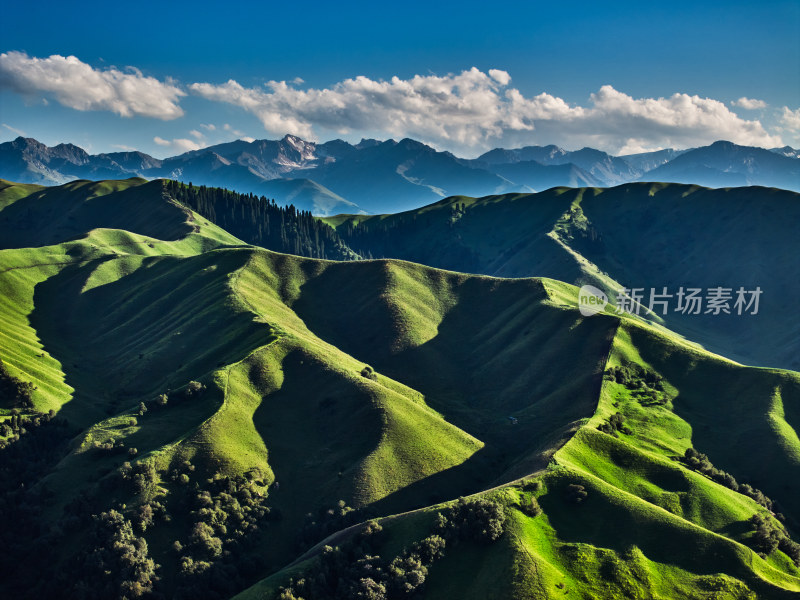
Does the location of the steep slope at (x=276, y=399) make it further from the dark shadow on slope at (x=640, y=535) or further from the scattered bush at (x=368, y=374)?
the dark shadow on slope at (x=640, y=535)

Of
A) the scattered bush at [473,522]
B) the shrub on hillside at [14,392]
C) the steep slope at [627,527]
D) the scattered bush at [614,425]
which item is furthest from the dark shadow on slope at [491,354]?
the shrub on hillside at [14,392]

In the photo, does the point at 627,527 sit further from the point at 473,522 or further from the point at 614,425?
the point at 614,425

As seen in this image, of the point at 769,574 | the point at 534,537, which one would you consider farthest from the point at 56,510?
the point at 769,574

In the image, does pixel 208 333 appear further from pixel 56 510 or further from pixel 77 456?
pixel 56 510

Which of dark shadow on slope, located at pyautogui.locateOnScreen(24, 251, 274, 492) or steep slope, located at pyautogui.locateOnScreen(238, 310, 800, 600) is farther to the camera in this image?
dark shadow on slope, located at pyautogui.locateOnScreen(24, 251, 274, 492)

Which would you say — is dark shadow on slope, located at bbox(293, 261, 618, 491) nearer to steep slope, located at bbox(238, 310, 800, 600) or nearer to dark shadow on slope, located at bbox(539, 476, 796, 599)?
steep slope, located at bbox(238, 310, 800, 600)

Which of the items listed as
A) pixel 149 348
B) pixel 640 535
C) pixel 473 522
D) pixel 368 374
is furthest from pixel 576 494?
pixel 149 348

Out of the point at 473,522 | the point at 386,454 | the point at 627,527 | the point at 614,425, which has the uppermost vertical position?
the point at 614,425

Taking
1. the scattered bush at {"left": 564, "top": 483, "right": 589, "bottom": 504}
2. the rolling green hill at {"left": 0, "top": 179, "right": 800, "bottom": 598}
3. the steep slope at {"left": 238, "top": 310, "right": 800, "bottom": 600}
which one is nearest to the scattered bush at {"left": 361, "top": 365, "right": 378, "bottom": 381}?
the rolling green hill at {"left": 0, "top": 179, "right": 800, "bottom": 598}
